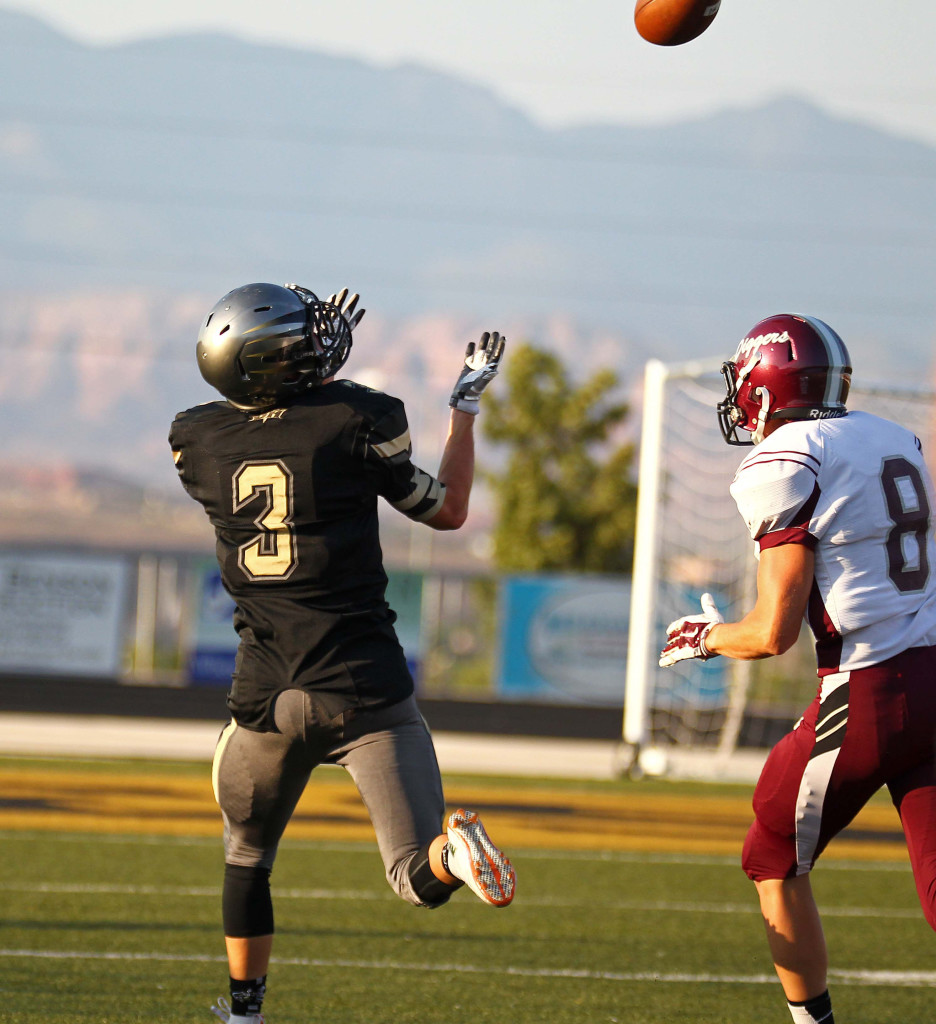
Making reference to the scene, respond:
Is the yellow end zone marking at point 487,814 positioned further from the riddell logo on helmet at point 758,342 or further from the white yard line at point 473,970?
the riddell logo on helmet at point 758,342

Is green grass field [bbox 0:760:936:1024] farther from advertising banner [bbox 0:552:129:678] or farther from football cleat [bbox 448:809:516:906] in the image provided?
advertising banner [bbox 0:552:129:678]

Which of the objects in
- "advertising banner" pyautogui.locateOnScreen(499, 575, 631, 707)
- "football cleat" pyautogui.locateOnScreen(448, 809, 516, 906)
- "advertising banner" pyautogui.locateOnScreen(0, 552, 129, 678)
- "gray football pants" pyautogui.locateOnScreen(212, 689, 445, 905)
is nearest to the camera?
"football cleat" pyautogui.locateOnScreen(448, 809, 516, 906)

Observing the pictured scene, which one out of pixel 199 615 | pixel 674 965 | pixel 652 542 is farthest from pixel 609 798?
pixel 199 615

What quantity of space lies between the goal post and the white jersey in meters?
5.89

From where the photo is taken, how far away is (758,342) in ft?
10.9

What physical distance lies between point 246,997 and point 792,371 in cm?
192

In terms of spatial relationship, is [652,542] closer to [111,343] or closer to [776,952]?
Answer: [776,952]

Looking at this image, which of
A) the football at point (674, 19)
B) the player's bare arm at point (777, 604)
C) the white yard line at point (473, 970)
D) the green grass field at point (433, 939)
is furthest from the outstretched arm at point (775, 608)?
the football at point (674, 19)

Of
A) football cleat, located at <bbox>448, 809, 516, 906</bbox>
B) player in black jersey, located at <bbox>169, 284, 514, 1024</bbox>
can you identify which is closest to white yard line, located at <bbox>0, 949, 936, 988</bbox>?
player in black jersey, located at <bbox>169, 284, 514, 1024</bbox>

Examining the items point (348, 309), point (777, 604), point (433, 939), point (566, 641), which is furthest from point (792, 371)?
point (566, 641)

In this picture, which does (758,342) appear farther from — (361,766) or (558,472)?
(558,472)

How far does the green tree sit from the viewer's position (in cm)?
2994

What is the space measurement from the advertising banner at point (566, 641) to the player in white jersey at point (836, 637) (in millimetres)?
10677

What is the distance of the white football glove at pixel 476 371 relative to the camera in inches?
135
